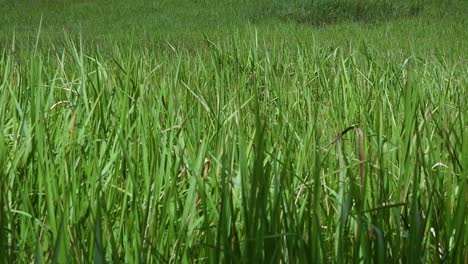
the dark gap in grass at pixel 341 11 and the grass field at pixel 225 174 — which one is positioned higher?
the grass field at pixel 225 174

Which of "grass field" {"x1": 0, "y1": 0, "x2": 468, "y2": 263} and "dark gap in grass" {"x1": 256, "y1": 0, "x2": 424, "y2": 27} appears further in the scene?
"dark gap in grass" {"x1": 256, "y1": 0, "x2": 424, "y2": 27}

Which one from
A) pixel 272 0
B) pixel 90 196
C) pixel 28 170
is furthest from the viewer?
pixel 272 0

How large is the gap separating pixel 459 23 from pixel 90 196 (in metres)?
4.69

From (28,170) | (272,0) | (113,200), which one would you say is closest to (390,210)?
(113,200)

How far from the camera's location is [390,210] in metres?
0.91

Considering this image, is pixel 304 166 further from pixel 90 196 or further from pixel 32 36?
pixel 32 36

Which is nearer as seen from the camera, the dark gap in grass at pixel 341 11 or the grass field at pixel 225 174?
the grass field at pixel 225 174

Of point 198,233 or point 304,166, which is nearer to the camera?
point 198,233

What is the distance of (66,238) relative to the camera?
722 mm

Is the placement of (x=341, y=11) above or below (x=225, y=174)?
below

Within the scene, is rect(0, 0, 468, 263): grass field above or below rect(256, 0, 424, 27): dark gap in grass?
above

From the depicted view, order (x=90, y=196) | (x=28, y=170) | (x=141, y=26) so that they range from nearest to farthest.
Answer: (x=90, y=196)
(x=28, y=170)
(x=141, y=26)

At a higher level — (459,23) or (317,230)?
(317,230)

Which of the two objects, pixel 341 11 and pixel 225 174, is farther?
pixel 341 11
